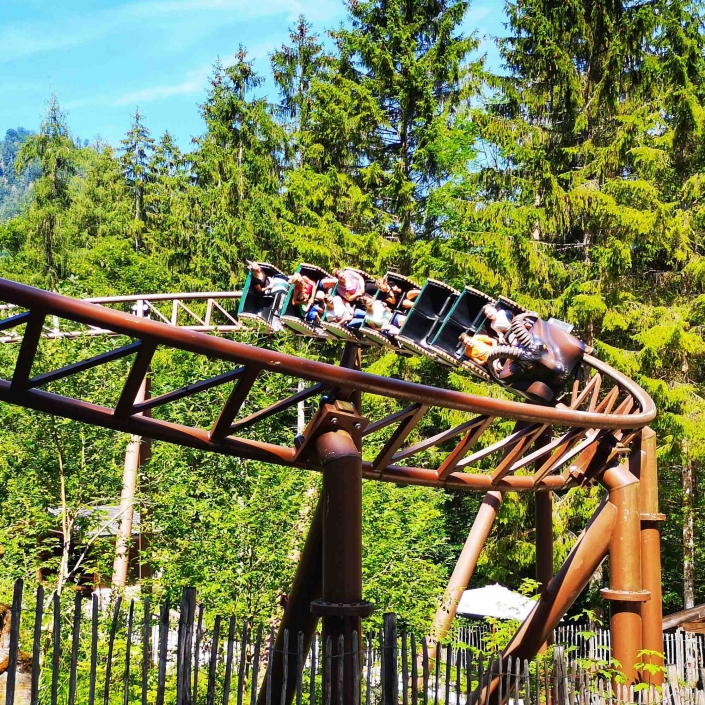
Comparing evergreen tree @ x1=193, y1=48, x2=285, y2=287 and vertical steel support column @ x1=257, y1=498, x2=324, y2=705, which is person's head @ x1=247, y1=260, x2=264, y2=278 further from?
evergreen tree @ x1=193, y1=48, x2=285, y2=287

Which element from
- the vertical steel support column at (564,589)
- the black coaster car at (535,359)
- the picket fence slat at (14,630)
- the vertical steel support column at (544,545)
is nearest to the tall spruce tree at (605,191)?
the vertical steel support column at (544,545)

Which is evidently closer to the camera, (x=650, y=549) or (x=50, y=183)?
(x=650, y=549)

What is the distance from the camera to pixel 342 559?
446 cm

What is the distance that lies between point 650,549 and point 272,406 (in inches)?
143

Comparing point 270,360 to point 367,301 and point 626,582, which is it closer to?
point 367,301

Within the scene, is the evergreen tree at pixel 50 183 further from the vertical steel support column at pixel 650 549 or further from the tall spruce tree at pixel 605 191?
the vertical steel support column at pixel 650 549

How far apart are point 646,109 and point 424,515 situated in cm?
829

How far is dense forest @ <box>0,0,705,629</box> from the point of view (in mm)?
9953

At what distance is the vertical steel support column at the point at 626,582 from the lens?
6629mm

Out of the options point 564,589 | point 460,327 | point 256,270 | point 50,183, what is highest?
point 50,183

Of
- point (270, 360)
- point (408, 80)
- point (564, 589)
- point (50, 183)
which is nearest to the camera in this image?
point (270, 360)

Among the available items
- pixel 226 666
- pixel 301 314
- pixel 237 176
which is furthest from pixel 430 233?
pixel 226 666

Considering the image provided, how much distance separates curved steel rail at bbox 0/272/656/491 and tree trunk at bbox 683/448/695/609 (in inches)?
361

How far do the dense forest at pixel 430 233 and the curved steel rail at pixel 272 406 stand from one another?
3.85 m
